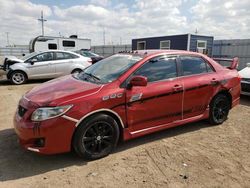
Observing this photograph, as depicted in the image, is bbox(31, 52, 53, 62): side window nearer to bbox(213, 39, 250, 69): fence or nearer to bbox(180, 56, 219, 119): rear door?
bbox(180, 56, 219, 119): rear door

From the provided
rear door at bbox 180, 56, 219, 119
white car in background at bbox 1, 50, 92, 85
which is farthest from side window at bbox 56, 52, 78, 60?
rear door at bbox 180, 56, 219, 119

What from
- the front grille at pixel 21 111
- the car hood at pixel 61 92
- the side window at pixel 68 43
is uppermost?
the side window at pixel 68 43

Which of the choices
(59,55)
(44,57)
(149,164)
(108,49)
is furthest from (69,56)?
(108,49)

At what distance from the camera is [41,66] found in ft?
34.9

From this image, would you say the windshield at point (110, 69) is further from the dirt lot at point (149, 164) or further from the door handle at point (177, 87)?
the dirt lot at point (149, 164)

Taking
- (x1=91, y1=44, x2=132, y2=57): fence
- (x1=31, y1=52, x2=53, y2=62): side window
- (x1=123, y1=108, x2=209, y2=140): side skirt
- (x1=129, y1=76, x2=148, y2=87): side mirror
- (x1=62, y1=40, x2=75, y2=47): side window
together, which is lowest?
(x1=123, y1=108, x2=209, y2=140): side skirt

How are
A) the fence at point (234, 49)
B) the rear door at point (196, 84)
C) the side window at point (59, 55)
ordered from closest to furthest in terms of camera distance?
the rear door at point (196, 84)
the side window at point (59, 55)
the fence at point (234, 49)

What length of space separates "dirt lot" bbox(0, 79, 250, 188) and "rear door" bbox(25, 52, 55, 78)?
6242 mm

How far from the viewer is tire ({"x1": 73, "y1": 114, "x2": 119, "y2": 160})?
3.48 metres

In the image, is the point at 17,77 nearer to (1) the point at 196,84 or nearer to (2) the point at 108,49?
(1) the point at 196,84

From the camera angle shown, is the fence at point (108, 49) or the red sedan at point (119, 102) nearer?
the red sedan at point (119, 102)

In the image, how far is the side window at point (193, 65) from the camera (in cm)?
460

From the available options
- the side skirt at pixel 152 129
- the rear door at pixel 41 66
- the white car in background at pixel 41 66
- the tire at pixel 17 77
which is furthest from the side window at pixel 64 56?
the side skirt at pixel 152 129

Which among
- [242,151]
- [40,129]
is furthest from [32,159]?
[242,151]
